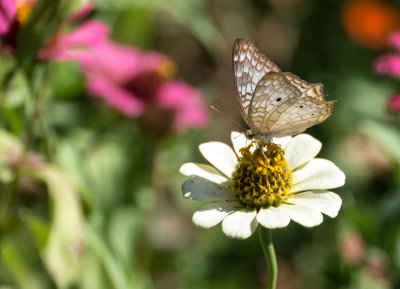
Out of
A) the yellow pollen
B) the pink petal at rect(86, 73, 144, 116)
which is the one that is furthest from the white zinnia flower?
the yellow pollen

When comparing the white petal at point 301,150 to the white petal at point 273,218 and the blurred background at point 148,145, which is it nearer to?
the white petal at point 273,218

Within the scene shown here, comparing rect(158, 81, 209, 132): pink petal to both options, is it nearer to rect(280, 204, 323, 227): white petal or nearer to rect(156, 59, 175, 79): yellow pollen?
rect(156, 59, 175, 79): yellow pollen

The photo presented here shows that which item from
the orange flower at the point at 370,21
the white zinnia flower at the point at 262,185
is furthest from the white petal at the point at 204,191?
the orange flower at the point at 370,21

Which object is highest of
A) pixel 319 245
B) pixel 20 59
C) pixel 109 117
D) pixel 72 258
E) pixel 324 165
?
pixel 20 59

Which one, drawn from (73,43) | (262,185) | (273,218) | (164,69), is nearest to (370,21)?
(164,69)

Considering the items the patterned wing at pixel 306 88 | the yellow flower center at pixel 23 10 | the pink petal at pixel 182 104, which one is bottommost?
the pink petal at pixel 182 104

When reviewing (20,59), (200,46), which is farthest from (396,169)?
(200,46)

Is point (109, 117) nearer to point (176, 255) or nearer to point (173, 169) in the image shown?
point (173, 169)
